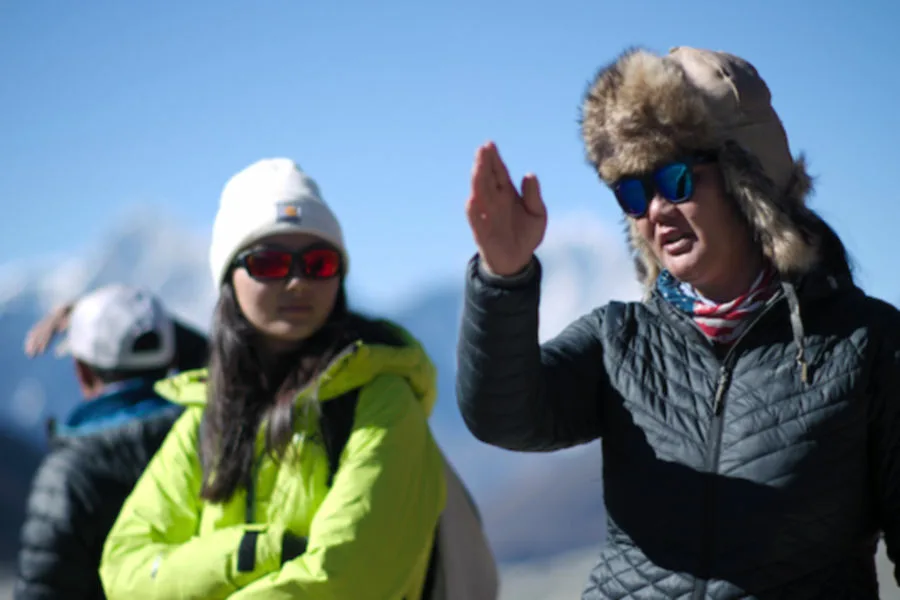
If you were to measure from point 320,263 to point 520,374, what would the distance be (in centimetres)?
124

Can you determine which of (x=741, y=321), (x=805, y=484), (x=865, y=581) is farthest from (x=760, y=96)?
(x=865, y=581)

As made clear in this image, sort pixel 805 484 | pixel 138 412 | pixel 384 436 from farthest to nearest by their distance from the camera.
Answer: pixel 138 412, pixel 384 436, pixel 805 484

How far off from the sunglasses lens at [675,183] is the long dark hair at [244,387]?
47.1 inches

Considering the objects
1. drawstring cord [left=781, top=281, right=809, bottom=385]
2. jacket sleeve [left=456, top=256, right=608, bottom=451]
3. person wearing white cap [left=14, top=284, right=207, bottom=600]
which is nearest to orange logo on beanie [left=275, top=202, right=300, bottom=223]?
person wearing white cap [left=14, top=284, right=207, bottom=600]

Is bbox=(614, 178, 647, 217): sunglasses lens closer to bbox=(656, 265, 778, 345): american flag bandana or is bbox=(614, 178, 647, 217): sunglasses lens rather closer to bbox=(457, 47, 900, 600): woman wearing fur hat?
bbox=(457, 47, 900, 600): woman wearing fur hat

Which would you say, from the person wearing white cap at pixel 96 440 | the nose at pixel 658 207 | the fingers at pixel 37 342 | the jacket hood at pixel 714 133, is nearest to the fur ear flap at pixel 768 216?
the jacket hood at pixel 714 133

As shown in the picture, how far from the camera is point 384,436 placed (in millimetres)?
2688

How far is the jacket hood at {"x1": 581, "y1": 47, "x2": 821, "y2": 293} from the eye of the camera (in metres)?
2.04

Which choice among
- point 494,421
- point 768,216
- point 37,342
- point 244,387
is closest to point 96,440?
point 244,387

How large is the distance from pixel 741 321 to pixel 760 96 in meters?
0.48

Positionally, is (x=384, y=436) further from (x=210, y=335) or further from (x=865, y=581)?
(x=865, y=581)

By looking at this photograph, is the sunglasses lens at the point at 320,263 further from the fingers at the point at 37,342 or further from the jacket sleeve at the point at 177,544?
the fingers at the point at 37,342

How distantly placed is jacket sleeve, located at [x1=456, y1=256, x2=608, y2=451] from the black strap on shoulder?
30.3 inches

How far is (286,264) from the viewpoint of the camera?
301cm
